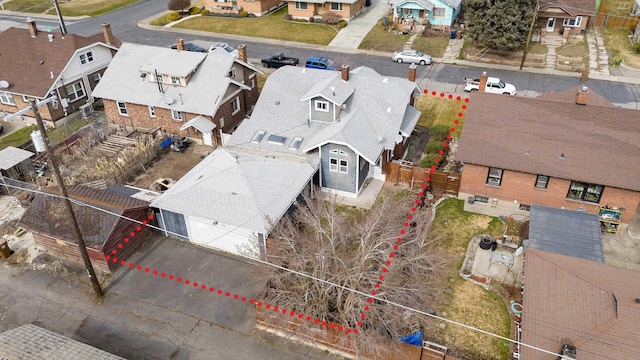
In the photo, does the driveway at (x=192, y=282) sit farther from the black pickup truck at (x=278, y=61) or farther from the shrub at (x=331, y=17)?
the shrub at (x=331, y=17)

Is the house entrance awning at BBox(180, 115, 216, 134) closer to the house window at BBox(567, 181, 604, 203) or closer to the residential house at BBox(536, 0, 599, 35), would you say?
the house window at BBox(567, 181, 604, 203)

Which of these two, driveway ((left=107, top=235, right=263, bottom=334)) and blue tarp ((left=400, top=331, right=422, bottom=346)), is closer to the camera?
blue tarp ((left=400, top=331, right=422, bottom=346))

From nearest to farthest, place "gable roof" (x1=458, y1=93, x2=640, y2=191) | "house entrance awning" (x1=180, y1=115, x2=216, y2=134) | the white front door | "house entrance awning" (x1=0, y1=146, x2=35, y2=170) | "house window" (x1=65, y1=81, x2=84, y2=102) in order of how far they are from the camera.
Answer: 1. "gable roof" (x1=458, y1=93, x2=640, y2=191)
2. "house entrance awning" (x1=0, y1=146, x2=35, y2=170)
3. "house entrance awning" (x1=180, y1=115, x2=216, y2=134)
4. "house window" (x1=65, y1=81, x2=84, y2=102)
5. the white front door

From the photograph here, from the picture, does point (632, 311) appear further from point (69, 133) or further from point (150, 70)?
point (69, 133)

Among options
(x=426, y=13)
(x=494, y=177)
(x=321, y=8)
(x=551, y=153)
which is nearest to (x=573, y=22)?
(x=426, y=13)

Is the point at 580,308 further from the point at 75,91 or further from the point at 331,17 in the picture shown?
the point at 331,17

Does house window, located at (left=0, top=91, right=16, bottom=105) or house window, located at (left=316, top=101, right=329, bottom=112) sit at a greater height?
house window, located at (left=316, top=101, right=329, bottom=112)

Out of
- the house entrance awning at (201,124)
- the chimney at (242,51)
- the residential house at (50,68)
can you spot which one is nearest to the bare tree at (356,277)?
the house entrance awning at (201,124)

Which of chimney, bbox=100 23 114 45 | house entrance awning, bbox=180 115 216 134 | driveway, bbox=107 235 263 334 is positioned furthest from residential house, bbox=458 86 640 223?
chimney, bbox=100 23 114 45
